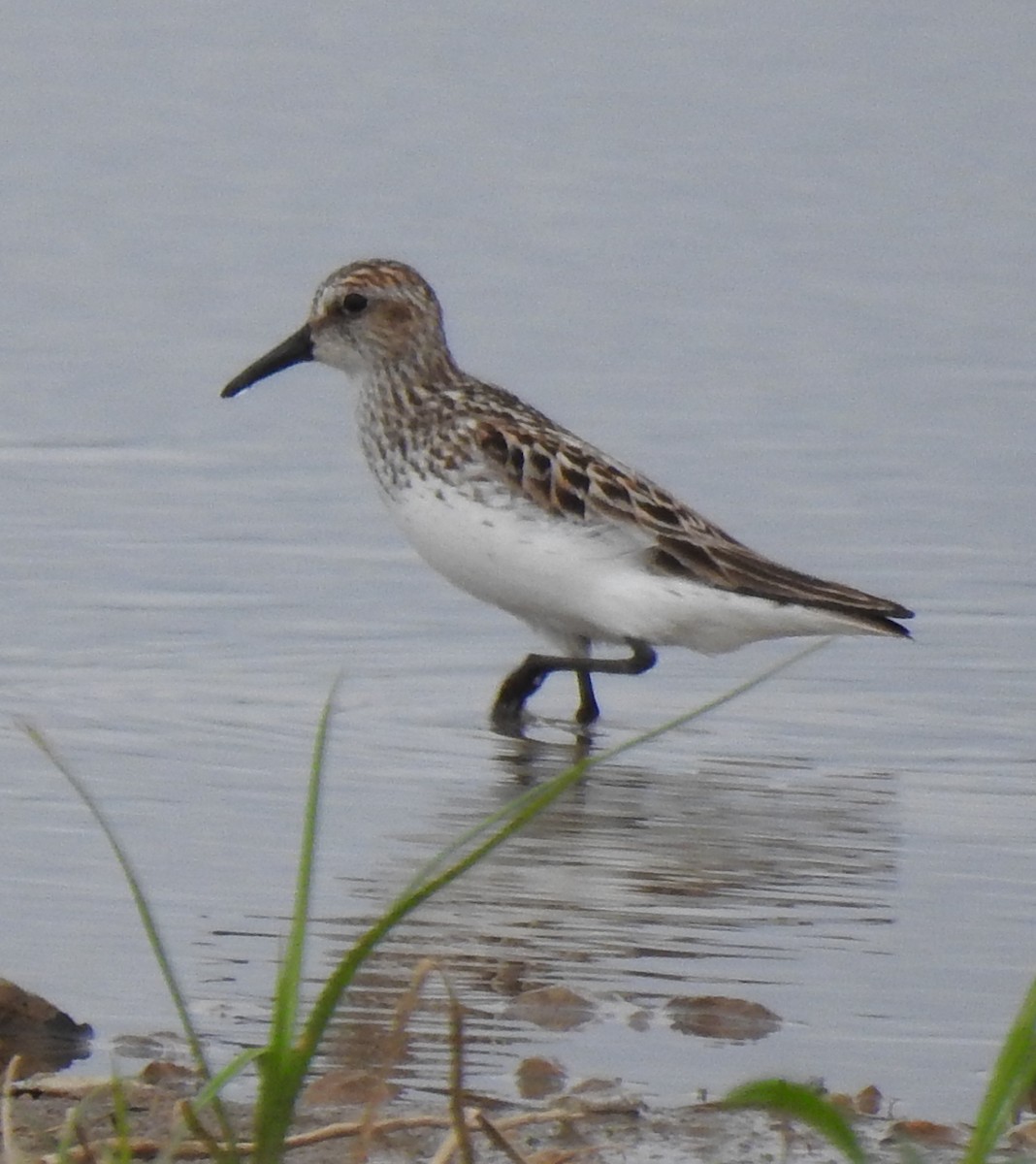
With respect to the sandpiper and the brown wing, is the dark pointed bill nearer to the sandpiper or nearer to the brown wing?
the sandpiper

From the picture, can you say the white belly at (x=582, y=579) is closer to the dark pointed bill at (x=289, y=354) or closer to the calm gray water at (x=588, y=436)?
the calm gray water at (x=588, y=436)

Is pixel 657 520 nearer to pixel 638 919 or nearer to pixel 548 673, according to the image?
pixel 548 673

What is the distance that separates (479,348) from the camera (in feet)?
40.9

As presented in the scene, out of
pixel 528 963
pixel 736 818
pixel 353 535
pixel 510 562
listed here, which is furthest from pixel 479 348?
pixel 528 963

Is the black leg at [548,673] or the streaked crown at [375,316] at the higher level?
the streaked crown at [375,316]

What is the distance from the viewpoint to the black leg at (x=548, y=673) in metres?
7.73

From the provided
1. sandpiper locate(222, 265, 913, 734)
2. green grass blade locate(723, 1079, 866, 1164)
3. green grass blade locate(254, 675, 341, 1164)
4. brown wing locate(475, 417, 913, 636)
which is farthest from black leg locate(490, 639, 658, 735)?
green grass blade locate(723, 1079, 866, 1164)

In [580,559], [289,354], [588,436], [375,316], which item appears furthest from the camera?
[588,436]

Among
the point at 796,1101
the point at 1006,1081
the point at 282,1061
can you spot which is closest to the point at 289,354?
the point at 282,1061

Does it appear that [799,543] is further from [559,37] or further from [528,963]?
[559,37]

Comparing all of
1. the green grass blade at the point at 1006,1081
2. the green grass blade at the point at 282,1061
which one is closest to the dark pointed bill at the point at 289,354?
the green grass blade at the point at 282,1061

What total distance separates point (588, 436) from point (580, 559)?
340 cm

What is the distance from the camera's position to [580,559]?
7730 millimetres

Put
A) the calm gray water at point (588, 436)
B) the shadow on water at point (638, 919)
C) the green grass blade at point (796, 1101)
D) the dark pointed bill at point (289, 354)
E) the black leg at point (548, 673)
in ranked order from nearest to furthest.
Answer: the green grass blade at point (796, 1101), the shadow on water at point (638, 919), the calm gray water at point (588, 436), the black leg at point (548, 673), the dark pointed bill at point (289, 354)
